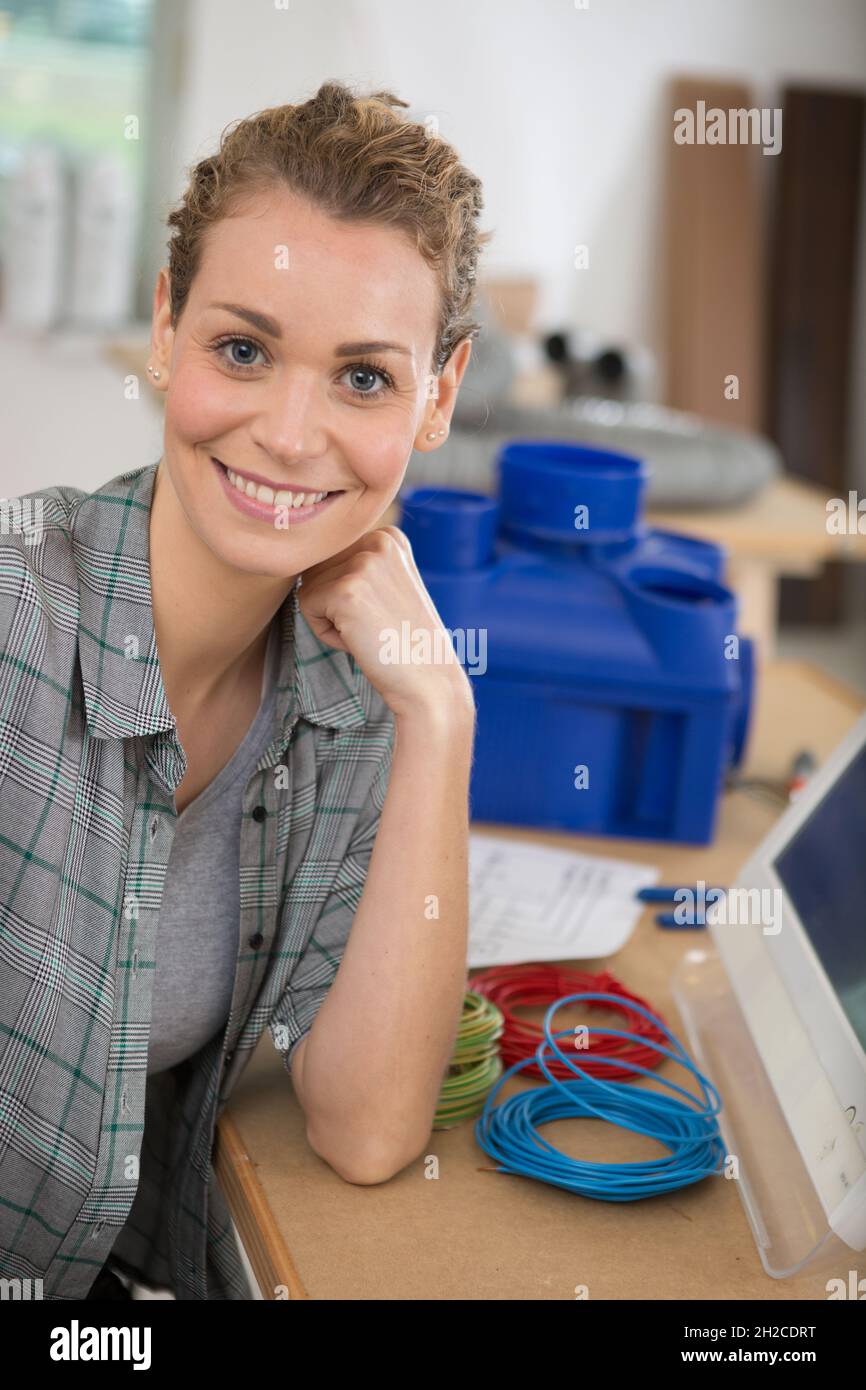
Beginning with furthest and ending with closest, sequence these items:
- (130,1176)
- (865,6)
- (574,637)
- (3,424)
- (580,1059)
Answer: (865,6) < (3,424) < (574,637) < (580,1059) < (130,1176)

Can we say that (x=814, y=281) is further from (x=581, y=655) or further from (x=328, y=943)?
(x=328, y=943)

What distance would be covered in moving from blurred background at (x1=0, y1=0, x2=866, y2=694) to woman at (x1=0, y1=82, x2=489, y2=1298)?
2.14 m

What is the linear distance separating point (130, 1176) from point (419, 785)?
0.34m

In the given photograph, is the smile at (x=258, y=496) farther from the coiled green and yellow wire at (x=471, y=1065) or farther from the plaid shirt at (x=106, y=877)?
the coiled green and yellow wire at (x=471, y=1065)

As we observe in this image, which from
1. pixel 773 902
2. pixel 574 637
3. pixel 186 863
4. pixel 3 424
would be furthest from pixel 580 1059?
pixel 3 424

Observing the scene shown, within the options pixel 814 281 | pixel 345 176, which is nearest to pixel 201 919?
pixel 345 176

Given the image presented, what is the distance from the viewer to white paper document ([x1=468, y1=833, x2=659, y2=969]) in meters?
1.31

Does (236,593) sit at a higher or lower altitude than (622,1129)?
higher

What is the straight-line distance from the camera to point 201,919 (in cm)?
113

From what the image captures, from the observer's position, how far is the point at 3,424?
133 inches

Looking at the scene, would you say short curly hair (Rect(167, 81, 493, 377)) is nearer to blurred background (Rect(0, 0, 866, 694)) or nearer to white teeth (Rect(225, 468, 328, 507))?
white teeth (Rect(225, 468, 328, 507))

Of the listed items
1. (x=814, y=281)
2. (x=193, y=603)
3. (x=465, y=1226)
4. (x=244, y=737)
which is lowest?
(x=465, y=1226)

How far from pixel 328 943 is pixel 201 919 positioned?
0.10m
